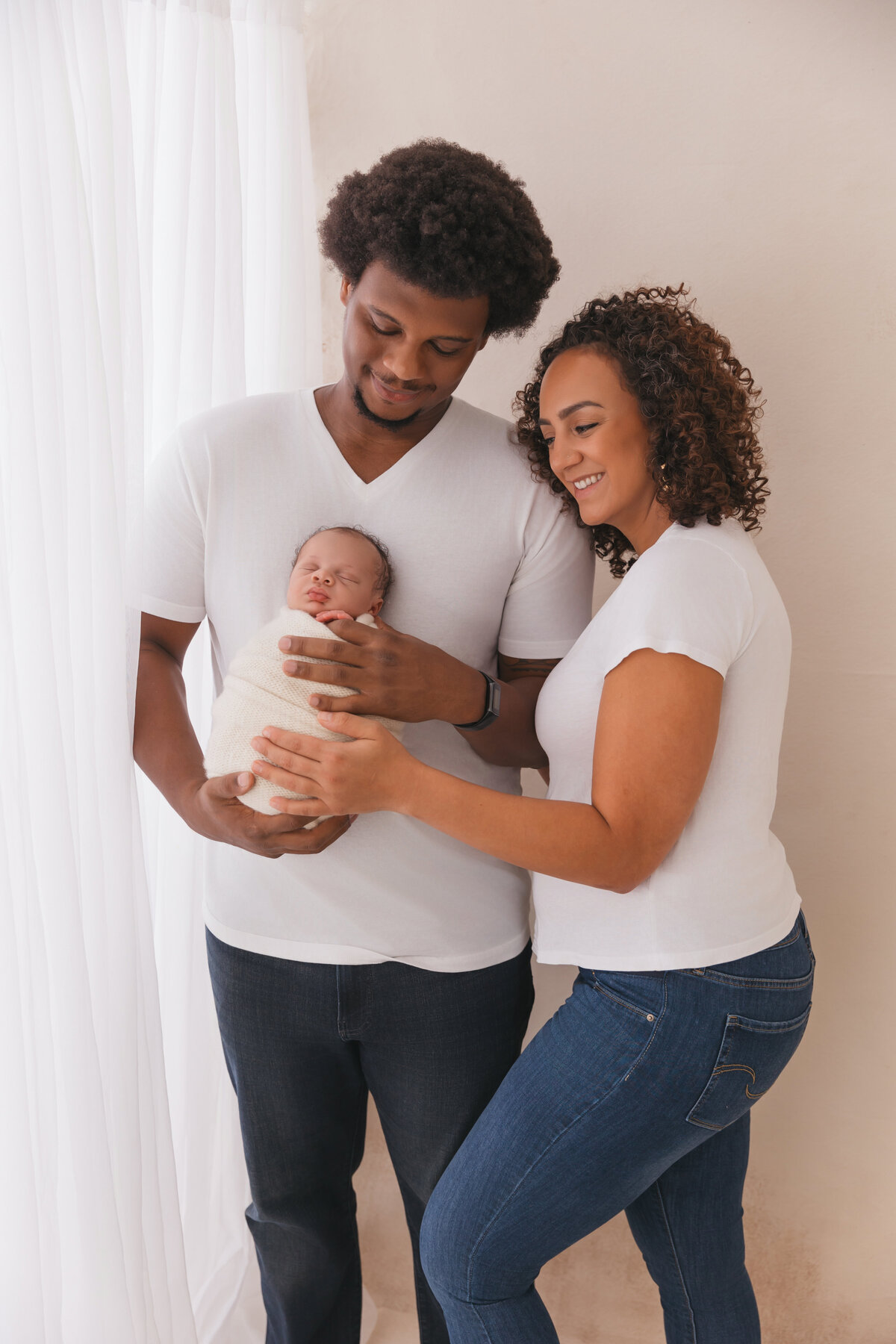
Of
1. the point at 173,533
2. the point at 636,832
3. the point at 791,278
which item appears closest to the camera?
the point at 636,832

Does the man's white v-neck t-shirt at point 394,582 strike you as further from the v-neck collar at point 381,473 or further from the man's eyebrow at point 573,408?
the man's eyebrow at point 573,408

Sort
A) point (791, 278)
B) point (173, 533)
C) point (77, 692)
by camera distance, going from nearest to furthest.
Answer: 1. point (77, 692)
2. point (173, 533)
3. point (791, 278)

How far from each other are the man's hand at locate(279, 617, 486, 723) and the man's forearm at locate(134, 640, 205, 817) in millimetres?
275

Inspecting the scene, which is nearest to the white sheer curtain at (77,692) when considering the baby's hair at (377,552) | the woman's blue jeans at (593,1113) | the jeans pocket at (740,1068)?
the baby's hair at (377,552)

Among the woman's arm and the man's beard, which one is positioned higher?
the man's beard

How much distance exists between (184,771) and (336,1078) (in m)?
0.53

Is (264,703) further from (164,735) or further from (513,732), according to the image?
(513,732)

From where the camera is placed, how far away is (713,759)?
1.08 m

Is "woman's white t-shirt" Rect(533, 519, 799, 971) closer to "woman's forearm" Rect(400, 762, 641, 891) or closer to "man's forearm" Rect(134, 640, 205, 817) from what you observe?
"woman's forearm" Rect(400, 762, 641, 891)

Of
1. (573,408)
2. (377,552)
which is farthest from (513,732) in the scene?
(573,408)

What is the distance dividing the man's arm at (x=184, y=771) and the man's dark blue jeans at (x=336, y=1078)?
0.23 meters

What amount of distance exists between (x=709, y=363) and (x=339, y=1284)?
1.55m

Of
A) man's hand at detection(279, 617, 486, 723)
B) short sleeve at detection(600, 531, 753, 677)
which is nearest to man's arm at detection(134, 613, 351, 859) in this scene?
man's hand at detection(279, 617, 486, 723)

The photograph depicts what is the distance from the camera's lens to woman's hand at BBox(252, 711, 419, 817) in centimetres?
104
